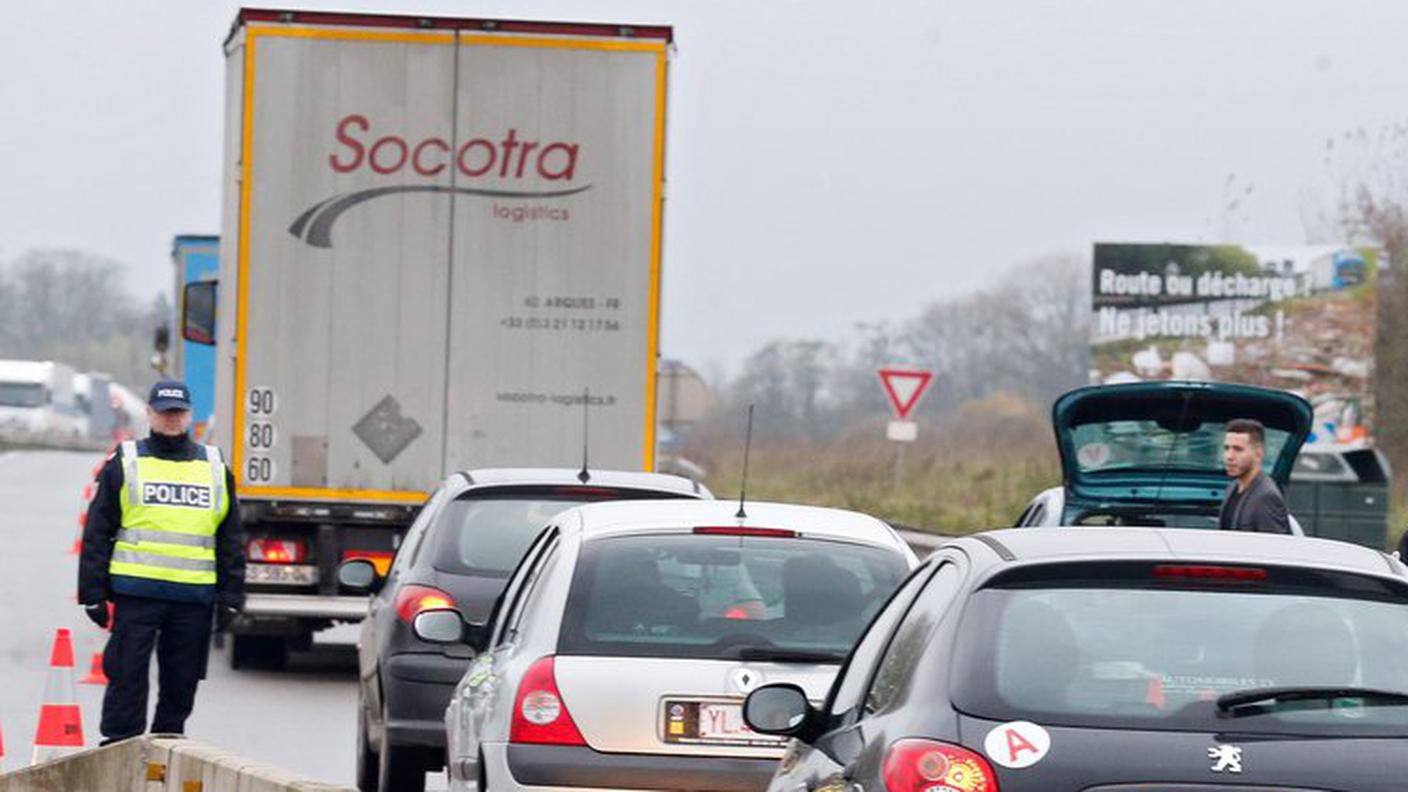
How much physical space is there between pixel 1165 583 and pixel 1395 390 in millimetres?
42457

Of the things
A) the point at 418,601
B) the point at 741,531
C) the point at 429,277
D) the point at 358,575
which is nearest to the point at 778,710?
the point at 741,531

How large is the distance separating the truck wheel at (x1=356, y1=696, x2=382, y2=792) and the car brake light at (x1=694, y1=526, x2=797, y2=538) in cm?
348

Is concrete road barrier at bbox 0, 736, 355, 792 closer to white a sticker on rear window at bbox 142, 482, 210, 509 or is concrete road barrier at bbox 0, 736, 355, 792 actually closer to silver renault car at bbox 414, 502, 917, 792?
silver renault car at bbox 414, 502, 917, 792

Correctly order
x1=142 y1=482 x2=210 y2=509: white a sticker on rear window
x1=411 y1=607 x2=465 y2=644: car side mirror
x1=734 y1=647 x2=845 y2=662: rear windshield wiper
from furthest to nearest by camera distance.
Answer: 1. x1=142 y1=482 x2=210 y2=509: white a sticker on rear window
2. x1=411 y1=607 x2=465 y2=644: car side mirror
3. x1=734 y1=647 x2=845 y2=662: rear windshield wiper

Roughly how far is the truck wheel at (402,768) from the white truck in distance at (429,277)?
6.54 metres

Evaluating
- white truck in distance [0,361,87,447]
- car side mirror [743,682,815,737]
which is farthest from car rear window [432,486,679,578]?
white truck in distance [0,361,87,447]

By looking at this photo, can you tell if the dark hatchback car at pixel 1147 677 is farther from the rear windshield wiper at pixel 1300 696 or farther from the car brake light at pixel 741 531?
the car brake light at pixel 741 531

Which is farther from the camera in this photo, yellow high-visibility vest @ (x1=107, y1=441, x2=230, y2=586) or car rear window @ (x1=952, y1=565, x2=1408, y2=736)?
yellow high-visibility vest @ (x1=107, y1=441, x2=230, y2=586)

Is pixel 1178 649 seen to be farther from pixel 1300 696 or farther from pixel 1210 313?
pixel 1210 313

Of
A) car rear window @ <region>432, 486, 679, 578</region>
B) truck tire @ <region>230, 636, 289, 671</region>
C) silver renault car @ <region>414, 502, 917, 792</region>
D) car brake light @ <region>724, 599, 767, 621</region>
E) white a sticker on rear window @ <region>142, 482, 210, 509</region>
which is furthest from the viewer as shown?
truck tire @ <region>230, 636, 289, 671</region>

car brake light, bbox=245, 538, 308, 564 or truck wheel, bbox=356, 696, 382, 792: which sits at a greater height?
car brake light, bbox=245, 538, 308, 564

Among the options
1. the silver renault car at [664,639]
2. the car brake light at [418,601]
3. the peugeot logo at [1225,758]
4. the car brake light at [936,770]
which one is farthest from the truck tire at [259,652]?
the peugeot logo at [1225,758]

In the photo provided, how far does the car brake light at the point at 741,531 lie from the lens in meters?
9.38

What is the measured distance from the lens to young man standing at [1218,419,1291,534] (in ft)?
43.4
